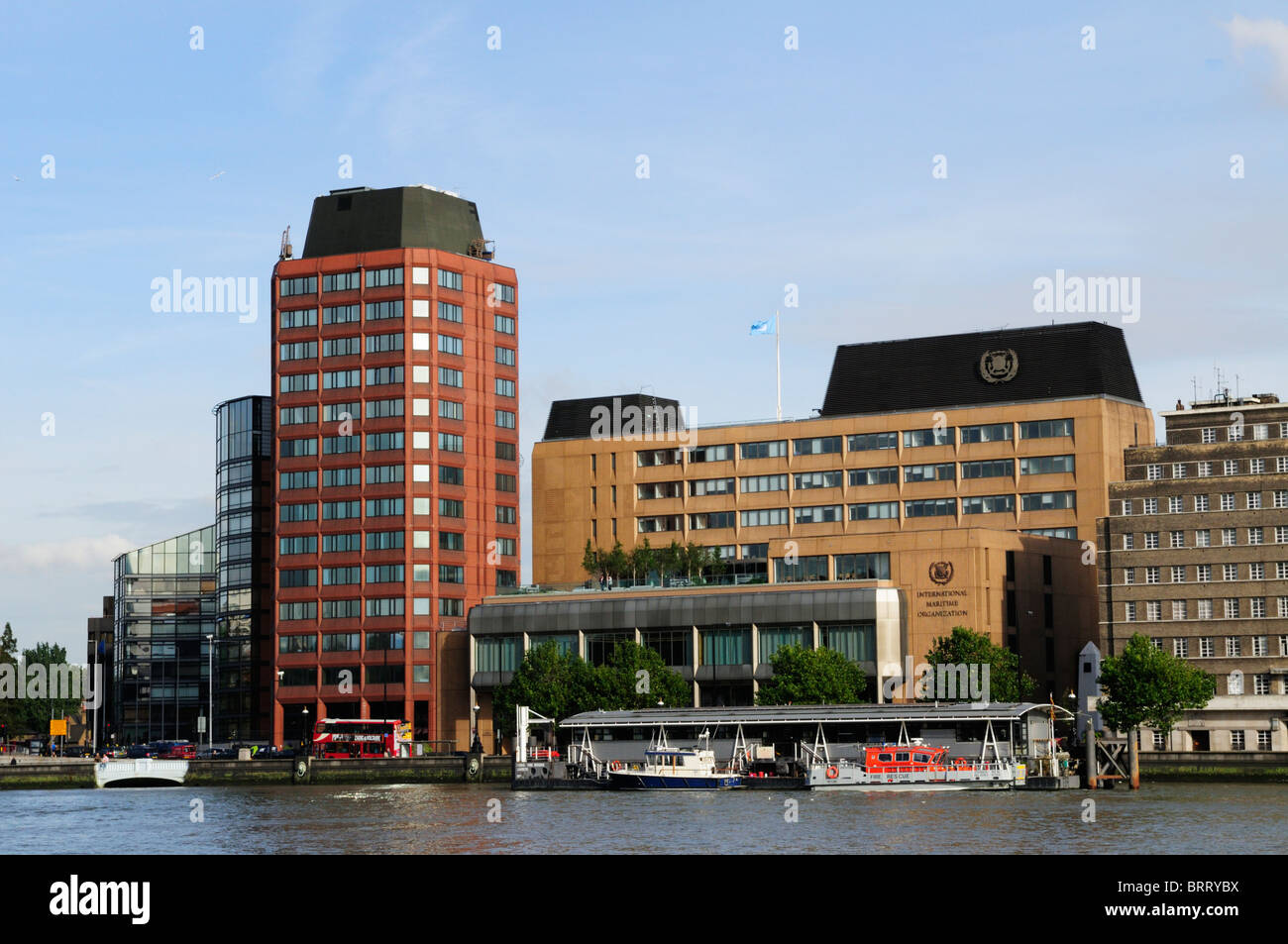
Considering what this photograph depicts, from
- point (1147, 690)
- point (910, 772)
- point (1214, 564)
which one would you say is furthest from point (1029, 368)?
point (910, 772)

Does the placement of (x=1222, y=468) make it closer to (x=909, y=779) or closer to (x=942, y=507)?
(x=942, y=507)

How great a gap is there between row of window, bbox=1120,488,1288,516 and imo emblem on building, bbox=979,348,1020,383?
2936cm

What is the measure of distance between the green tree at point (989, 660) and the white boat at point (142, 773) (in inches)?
2725

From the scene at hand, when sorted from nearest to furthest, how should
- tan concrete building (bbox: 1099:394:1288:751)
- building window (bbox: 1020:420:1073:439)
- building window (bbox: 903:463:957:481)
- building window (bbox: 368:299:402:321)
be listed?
tan concrete building (bbox: 1099:394:1288:751) < building window (bbox: 1020:420:1073:439) < building window (bbox: 903:463:957:481) < building window (bbox: 368:299:402:321)

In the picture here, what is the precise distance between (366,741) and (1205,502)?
86.4m

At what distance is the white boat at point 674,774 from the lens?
131500 millimetres

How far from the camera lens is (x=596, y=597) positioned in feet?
609

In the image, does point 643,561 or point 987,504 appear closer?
point 987,504

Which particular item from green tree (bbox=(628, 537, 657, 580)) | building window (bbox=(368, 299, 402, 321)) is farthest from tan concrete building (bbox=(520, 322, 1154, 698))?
building window (bbox=(368, 299, 402, 321))

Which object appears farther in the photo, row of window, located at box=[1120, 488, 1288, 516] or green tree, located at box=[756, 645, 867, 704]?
row of window, located at box=[1120, 488, 1288, 516]

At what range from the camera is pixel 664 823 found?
9100 centimetres

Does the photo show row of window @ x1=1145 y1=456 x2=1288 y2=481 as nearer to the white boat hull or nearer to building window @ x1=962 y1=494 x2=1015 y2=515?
building window @ x1=962 y1=494 x2=1015 y2=515

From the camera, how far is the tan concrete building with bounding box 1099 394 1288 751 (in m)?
159
